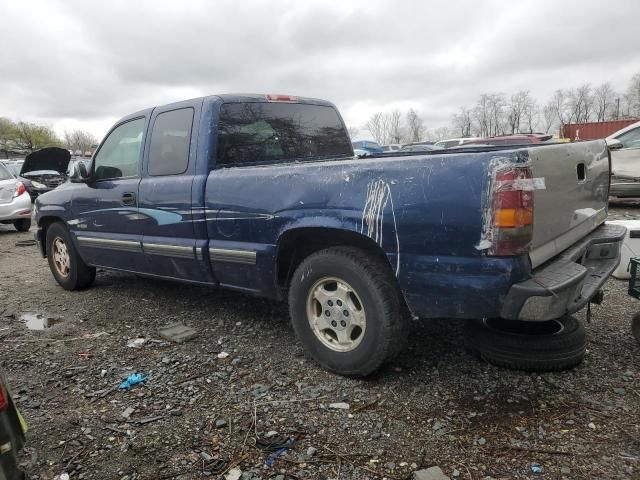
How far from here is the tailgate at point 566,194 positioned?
8.25ft

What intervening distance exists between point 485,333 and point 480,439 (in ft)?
2.67

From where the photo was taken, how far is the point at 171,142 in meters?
4.02

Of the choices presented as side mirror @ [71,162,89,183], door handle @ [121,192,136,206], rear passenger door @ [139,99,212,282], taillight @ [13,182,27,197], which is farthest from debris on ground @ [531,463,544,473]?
taillight @ [13,182,27,197]

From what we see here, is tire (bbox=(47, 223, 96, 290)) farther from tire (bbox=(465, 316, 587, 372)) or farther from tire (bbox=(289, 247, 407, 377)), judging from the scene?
tire (bbox=(465, 316, 587, 372))

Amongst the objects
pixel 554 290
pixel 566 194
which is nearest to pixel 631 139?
pixel 566 194

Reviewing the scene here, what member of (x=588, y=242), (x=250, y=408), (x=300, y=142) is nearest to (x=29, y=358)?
(x=250, y=408)

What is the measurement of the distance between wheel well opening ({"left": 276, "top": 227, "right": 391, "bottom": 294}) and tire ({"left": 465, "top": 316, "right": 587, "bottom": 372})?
2.81 feet

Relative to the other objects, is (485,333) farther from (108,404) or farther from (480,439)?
(108,404)

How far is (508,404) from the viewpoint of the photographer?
Result: 8.92 ft

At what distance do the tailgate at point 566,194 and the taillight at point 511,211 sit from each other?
9 cm

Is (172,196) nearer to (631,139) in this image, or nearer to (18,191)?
(18,191)

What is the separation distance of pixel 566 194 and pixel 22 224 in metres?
11.5

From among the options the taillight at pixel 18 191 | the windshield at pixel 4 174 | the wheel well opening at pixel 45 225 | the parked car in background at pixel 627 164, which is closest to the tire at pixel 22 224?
the taillight at pixel 18 191

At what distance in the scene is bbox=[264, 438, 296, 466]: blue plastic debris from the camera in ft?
7.73
